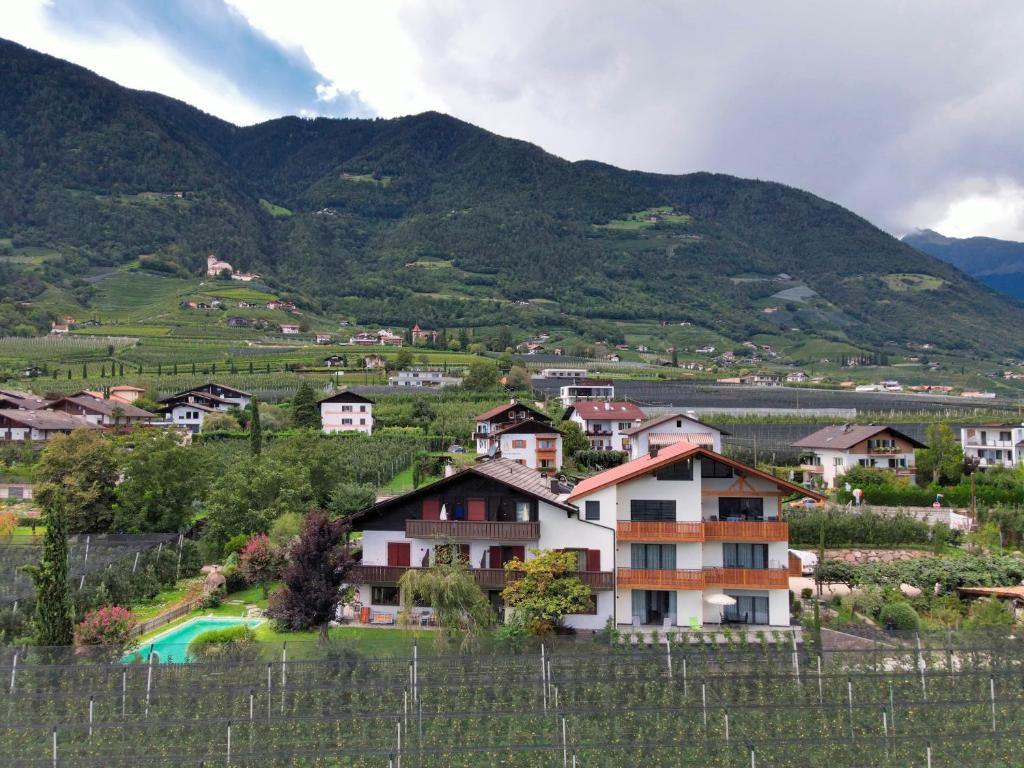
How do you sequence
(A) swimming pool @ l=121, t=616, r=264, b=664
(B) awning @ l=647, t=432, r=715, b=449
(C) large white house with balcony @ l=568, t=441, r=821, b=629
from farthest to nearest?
1. (B) awning @ l=647, t=432, r=715, b=449
2. (C) large white house with balcony @ l=568, t=441, r=821, b=629
3. (A) swimming pool @ l=121, t=616, r=264, b=664

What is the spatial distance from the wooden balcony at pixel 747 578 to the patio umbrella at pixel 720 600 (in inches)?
20.5

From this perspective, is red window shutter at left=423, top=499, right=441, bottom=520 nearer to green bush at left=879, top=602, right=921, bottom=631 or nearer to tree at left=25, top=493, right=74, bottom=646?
tree at left=25, top=493, right=74, bottom=646

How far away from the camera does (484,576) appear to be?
25.8m

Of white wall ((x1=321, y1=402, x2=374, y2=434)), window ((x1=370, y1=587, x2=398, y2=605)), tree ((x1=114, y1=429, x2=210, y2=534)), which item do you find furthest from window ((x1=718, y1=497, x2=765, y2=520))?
white wall ((x1=321, y1=402, x2=374, y2=434))

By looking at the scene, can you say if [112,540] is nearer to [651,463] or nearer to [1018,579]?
[651,463]

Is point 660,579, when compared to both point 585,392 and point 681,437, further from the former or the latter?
point 585,392

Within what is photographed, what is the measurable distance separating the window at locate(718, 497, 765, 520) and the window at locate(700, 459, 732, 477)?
34.3 inches

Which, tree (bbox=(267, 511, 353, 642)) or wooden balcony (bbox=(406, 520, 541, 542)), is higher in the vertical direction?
wooden balcony (bbox=(406, 520, 541, 542))

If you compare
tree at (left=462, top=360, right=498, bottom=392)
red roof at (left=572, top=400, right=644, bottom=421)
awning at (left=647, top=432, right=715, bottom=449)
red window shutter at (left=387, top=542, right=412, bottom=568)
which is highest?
tree at (left=462, top=360, right=498, bottom=392)

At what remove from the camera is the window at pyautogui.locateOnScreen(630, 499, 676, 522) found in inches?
1049

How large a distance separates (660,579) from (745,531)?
3468 millimetres

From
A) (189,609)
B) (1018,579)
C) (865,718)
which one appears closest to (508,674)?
(865,718)

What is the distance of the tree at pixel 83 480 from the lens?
128 feet

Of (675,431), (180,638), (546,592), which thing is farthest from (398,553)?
(675,431)
